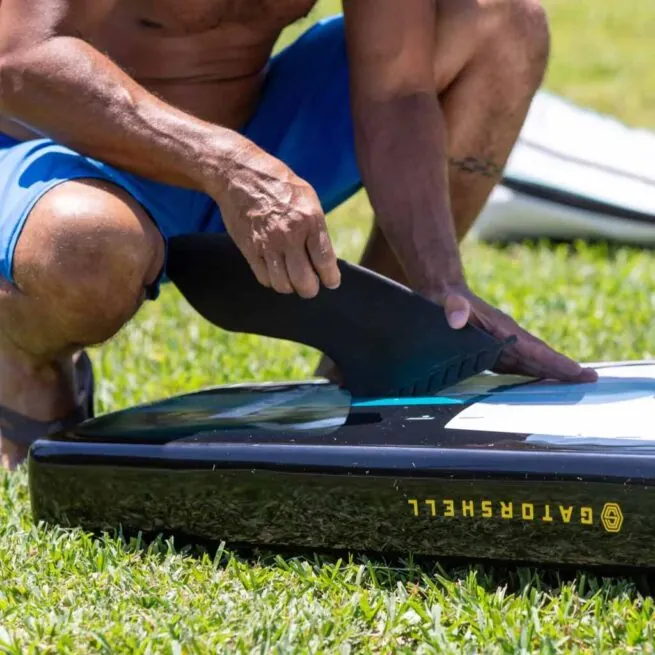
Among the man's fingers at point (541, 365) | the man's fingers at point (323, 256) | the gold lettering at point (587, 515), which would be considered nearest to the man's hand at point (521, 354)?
the man's fingers at point (541, 365)

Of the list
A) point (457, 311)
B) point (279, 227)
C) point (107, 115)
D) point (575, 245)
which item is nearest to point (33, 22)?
point (107, 115)

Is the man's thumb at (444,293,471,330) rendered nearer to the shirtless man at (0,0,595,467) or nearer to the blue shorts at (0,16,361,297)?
the shirtless man at (0,0,595,467)

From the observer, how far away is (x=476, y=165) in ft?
10.4

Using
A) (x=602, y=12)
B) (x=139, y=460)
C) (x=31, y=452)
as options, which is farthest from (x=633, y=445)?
(x=602, y=12)

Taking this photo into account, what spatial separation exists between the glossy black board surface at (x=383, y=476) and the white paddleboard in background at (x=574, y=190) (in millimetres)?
2548

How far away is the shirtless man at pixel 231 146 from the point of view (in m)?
2.46

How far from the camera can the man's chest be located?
2.89 meters

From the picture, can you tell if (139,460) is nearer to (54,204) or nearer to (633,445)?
(54,204)

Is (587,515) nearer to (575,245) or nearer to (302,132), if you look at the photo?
(302,132)

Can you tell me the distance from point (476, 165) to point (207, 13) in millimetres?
710

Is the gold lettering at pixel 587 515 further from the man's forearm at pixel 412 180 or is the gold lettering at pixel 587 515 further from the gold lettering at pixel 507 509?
the man's forearm at pixel 412 180

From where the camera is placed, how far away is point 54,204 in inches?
99.4

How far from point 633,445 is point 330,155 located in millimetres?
1271

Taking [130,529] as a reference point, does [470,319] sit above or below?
above
